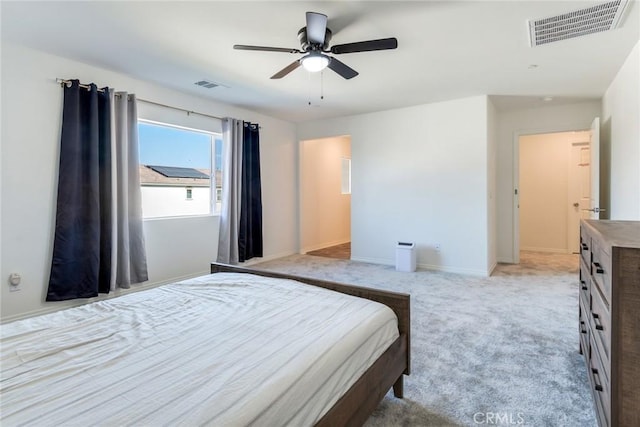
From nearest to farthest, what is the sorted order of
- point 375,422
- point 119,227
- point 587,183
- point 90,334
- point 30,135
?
point 90,334
point 375,422
point 30,135
point 119,227
point 587,183

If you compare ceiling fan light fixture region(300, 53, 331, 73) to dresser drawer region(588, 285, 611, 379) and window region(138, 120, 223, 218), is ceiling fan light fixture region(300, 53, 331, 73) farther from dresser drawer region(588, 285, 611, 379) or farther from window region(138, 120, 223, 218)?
window region(138, 120, 223, 218)

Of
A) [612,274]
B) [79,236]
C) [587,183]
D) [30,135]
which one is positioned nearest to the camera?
[612,274]

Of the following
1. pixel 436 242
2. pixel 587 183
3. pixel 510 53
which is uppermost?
pixel 510 53

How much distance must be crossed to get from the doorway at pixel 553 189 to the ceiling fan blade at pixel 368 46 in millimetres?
4872

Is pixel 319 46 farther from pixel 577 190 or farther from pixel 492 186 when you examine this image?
pixel 577 190

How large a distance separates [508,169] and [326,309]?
498 cm

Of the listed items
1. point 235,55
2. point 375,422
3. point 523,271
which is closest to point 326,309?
point 375,422

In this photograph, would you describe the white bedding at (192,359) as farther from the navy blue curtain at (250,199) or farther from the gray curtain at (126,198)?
the navy blue curtain at (250,199)

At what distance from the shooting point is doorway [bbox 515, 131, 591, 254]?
605cm

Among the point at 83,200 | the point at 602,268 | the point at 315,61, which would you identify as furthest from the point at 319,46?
the point at 83,200

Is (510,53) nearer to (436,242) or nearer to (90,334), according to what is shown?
(436,242)

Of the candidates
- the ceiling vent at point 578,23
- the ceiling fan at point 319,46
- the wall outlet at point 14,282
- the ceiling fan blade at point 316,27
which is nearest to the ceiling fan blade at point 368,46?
the ceiling fan at point 319,46

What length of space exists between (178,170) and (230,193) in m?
0.77

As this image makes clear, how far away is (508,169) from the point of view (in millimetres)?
5383
